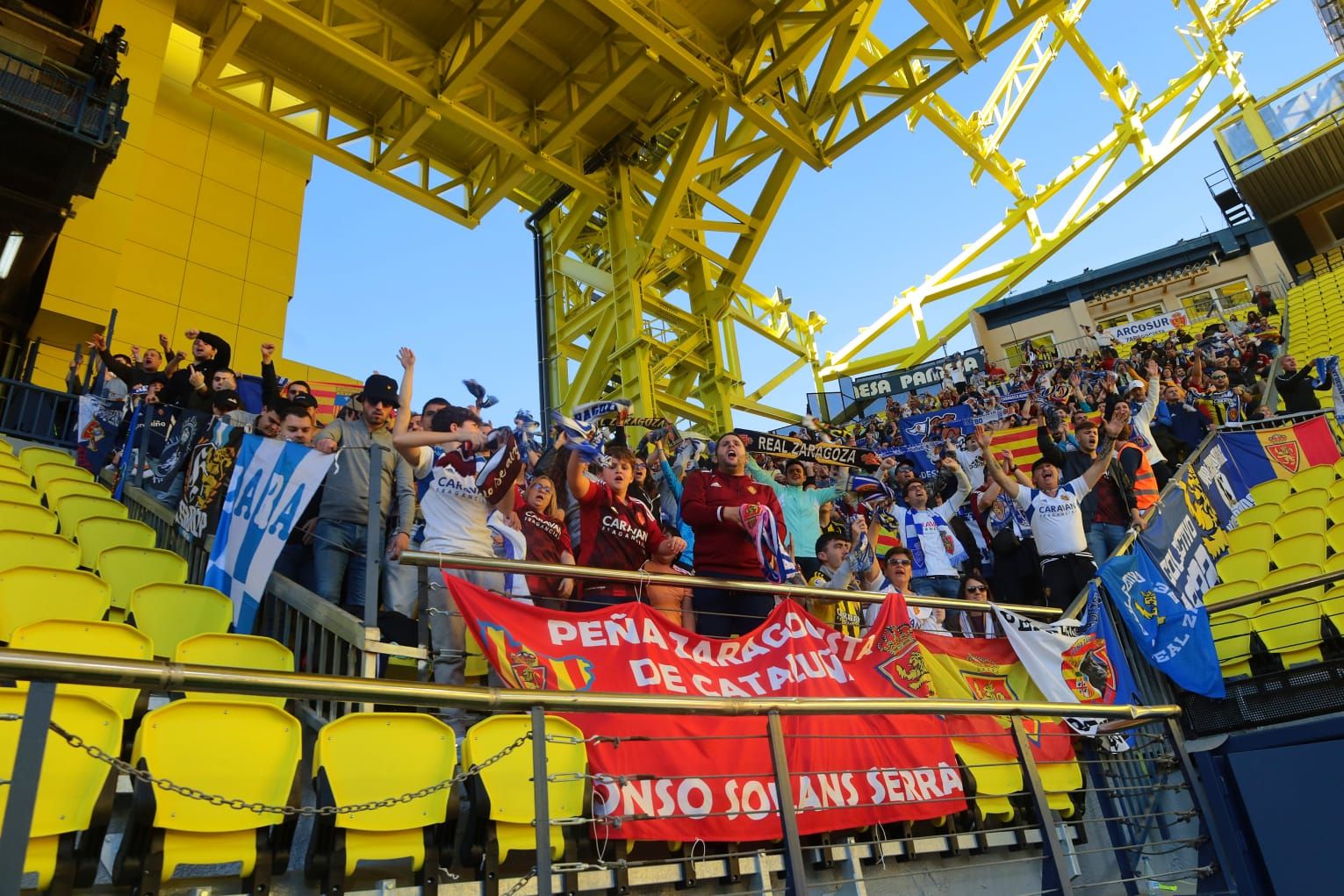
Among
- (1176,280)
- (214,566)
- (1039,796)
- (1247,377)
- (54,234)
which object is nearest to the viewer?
(1039,796)

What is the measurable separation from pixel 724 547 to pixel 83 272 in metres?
13.5

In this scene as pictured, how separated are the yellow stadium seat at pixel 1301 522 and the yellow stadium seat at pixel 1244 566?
82 cm

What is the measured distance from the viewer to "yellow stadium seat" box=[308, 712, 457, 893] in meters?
3.28

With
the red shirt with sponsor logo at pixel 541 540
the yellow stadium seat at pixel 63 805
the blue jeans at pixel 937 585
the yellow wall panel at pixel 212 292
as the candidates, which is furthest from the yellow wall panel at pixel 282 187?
the yellow stadium seat at pixel 63 805

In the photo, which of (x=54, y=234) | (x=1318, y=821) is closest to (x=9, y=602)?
(x=1318, y=821)

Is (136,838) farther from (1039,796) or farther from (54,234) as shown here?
(54,234)

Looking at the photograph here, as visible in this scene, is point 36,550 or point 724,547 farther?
point 724,547

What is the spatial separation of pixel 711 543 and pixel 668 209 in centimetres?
1219

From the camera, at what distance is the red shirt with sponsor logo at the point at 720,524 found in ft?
20.0

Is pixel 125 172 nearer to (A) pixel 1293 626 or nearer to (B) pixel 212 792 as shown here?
(B) pixel 212 792

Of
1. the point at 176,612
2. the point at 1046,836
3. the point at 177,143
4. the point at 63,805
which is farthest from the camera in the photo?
the point at 177,143

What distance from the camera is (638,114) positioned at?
18391mm

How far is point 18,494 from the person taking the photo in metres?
6.54

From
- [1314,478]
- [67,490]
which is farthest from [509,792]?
[1314,478]
